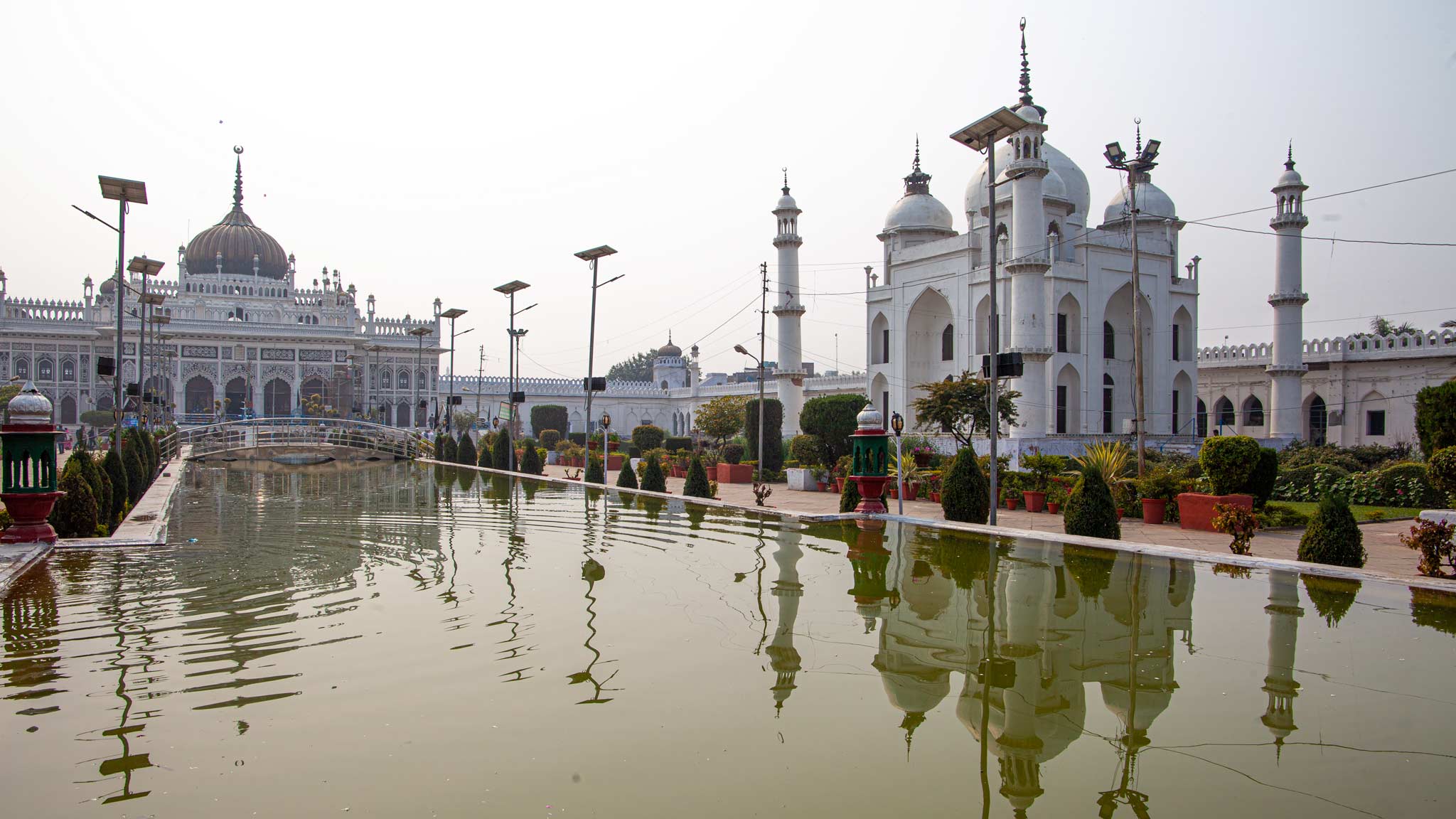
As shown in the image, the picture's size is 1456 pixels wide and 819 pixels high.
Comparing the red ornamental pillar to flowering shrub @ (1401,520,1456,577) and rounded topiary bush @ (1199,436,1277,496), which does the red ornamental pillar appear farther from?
rounded topiary bush @ (1199,436,1277,496)

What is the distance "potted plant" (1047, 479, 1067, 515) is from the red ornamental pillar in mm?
13856

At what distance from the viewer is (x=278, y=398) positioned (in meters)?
55.4

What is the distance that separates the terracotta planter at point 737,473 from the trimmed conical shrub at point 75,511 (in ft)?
50.4

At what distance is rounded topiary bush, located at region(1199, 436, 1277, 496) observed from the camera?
13.3m

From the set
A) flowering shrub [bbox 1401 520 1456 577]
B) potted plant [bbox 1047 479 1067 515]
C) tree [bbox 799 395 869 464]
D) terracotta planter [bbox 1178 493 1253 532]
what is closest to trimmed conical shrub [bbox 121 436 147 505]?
potted plant [bbox 1047 479 1067 515]

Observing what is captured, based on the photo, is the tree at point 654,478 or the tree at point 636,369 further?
the tree at point 636,369

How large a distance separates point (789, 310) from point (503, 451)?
1206cm

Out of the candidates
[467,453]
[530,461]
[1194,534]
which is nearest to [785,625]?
[1194,534]

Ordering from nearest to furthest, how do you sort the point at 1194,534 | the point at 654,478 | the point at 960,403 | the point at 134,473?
the point at 1194,534
the point at 134,473
the point at 654,478
the point at 960,403

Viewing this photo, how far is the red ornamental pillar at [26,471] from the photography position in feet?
32.2

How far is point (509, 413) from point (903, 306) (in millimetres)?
15132

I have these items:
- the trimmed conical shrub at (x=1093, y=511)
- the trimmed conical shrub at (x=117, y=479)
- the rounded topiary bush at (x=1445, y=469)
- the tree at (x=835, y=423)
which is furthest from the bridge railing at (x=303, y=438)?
the rounded topiary bush at (x=1445, y=469)

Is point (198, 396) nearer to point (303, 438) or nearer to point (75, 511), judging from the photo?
point (303, 438)

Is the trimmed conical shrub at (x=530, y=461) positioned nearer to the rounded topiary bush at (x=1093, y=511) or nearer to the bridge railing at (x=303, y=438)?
the bridge railing at (x=303, y=438)
